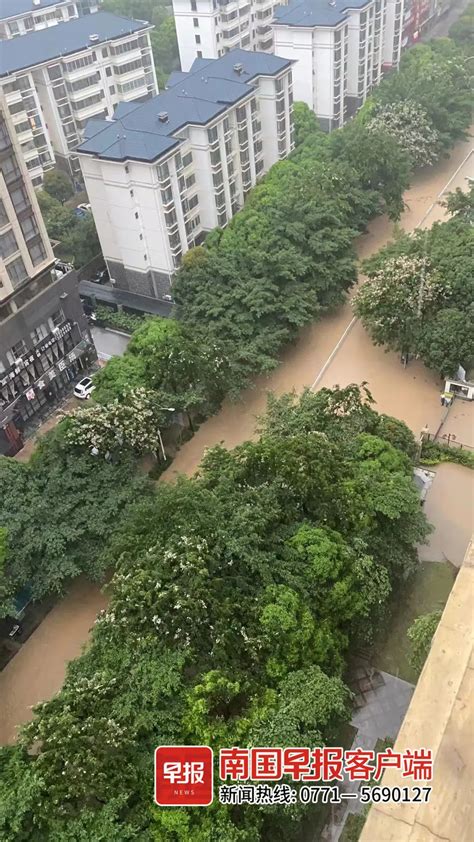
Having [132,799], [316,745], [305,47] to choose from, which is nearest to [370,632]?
[316,745]

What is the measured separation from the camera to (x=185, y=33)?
1855 inches

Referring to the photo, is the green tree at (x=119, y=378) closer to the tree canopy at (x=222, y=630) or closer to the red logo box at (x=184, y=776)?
the tree canopy at (x=222, y=630)

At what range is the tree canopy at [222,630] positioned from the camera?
Answer: 1281 cm

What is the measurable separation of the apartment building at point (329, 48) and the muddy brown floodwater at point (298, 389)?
13700mm

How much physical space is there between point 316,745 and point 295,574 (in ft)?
13.4

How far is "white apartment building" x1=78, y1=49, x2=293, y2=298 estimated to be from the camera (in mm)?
29281

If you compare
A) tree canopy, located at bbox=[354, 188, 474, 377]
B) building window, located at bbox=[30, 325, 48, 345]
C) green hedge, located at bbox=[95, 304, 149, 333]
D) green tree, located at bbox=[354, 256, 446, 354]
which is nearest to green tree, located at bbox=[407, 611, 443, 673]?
tree canopy, located at bbox=[354, 188, 474, 377]

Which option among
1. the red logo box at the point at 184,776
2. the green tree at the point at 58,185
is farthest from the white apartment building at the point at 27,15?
the red logo box at the point at 184,776

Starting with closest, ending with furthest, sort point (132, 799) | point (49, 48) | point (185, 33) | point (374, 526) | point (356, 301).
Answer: point (132, 799), point (374, 526), point (356, 301), point (49, 48), point (185, 33)

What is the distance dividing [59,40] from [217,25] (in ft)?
38.1

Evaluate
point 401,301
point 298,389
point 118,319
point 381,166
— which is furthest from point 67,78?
point 401,301

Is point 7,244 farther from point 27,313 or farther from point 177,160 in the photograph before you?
point 177,160

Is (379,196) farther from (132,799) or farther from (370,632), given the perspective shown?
(132,799)

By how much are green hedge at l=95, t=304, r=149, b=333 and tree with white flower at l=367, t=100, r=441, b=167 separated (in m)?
20.4
